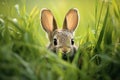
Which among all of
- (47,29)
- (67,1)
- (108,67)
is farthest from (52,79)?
(67,1)

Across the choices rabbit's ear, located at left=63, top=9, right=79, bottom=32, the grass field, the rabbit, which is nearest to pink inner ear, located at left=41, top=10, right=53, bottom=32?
the rabbit

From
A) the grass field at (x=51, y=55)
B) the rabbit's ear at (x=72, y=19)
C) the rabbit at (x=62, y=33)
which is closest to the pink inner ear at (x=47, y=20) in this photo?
the rabbit at (x=62, y=33)

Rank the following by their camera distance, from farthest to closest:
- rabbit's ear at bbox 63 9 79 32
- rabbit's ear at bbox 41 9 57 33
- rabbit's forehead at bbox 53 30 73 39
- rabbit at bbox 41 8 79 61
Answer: rabbit's ear at bbox 63 9 79 32, rabbit's ear at bbox 41 9 57 33, rabbit's forehead at bbox 53 30 73 39, rabbit at bbox 41 8 79 61

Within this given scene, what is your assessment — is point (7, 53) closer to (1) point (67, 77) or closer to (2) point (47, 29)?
(1) point (67, 77)

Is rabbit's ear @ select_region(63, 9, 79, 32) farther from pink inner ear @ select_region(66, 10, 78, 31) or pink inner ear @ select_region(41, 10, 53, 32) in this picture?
pink inner ear @ select_region(41, 10, 53, 32)

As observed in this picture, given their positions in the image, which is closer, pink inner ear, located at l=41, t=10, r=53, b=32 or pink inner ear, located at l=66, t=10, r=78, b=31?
pink inner ear, located at l=41, t=10, r=53, b=32

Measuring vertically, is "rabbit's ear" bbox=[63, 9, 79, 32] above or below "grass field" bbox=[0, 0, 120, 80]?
above

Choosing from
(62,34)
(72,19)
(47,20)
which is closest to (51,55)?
(62,34)

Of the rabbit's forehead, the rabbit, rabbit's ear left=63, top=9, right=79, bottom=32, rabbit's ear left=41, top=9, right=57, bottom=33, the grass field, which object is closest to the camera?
the grass field

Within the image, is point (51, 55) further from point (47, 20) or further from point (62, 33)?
point (47, 20)
